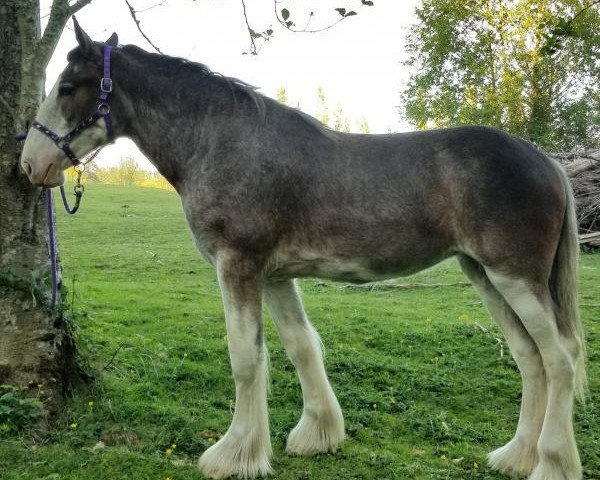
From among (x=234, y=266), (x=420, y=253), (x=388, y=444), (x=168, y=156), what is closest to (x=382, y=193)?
(x=420, y=253)

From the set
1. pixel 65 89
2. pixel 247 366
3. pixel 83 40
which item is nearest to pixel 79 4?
pixel 83 40

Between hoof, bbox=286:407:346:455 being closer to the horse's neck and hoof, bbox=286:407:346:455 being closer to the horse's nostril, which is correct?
the horse's neck

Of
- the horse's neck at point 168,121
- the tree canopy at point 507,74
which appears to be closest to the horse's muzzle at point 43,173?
the horse's neck at point 168,121

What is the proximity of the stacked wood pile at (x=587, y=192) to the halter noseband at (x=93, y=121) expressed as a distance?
13845 millimetres

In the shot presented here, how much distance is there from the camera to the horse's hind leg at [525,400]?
379 centimetres

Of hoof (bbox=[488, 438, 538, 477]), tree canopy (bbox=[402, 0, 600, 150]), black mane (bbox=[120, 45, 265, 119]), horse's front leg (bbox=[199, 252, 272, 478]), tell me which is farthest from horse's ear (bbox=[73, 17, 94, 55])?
tree canopy (bbox=[402, 0, 600, 150])

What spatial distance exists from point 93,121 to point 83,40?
0.46 metres

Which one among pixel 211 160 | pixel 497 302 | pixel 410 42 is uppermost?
pixel 410 42

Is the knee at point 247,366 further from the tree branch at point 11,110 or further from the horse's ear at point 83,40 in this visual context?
the tree branch at point 11,110

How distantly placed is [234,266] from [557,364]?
1.93 metres

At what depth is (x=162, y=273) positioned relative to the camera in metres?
12.0

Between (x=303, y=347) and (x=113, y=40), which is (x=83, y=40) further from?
(x=303, y=347)

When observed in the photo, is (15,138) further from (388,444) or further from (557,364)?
(557,364)

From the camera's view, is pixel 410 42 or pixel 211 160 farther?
pixel 410 42
